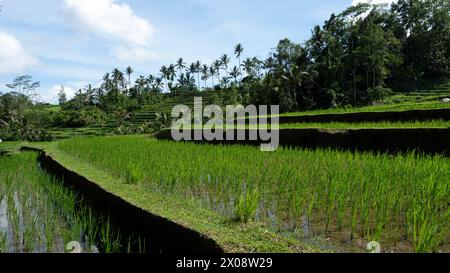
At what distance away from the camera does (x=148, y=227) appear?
154 inches

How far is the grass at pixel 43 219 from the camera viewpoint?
3.68 meters

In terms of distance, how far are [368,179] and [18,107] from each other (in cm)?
4721

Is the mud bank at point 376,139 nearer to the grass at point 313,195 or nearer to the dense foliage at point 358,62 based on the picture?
the grass at point 313,195

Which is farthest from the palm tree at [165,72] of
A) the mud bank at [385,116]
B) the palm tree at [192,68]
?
the mud bank at [385,116]

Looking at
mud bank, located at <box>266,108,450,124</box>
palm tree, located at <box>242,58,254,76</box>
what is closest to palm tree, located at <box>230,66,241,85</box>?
palm tree, located at <box>242,58,254,76</box>

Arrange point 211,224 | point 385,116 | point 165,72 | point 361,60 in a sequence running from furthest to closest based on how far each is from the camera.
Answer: point 165,72 → point 361,60 → point 385,116 → point 211,224

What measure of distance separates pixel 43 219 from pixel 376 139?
6247 mm

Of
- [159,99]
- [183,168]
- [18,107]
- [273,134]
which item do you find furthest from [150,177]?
[159,99]

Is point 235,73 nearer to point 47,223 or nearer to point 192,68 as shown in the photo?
point 192,68

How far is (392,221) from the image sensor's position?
3.53 meters

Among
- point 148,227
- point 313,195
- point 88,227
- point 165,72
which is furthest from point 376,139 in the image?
point 165,72

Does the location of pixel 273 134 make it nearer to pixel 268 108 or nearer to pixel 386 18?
pixel 268 108

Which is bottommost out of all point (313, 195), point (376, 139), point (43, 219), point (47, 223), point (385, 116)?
point (43, 219)

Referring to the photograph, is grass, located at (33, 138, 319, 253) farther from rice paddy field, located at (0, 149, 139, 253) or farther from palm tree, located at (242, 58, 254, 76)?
palm tree, located at (242, 58, 254, 76)
